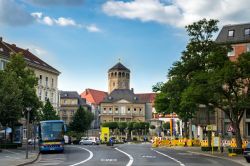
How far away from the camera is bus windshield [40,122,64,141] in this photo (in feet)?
148

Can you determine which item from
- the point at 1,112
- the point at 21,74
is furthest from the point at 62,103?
the point at 1,112

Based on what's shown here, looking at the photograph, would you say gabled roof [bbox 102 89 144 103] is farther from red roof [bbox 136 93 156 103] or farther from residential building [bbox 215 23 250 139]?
residential building [bbox 215 23 250 139]

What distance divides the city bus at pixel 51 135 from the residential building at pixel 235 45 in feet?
120

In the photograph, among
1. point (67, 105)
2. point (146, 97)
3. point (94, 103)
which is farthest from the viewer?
point (146, 97)

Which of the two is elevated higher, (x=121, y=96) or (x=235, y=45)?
(x=235, y=45)

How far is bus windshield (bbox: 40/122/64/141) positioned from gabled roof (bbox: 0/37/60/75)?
44.7m

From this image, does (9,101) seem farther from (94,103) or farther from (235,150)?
(94,103)

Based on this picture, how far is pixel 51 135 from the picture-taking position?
1773 inches

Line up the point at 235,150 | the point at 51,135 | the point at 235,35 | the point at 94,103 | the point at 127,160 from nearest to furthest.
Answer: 1. the point at 127,160
2. the point at 235,150
3. the point at 51,135
4. the point at 235,35
5. the point at 94,103

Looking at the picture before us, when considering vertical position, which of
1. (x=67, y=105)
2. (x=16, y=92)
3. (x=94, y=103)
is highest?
(x=94, y=103)

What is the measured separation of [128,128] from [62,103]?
27.5 m

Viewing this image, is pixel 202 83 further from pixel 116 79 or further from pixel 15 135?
pixel 116 79

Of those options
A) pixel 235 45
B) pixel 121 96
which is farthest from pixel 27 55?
pixel 121 96

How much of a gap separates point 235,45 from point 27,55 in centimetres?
4581
